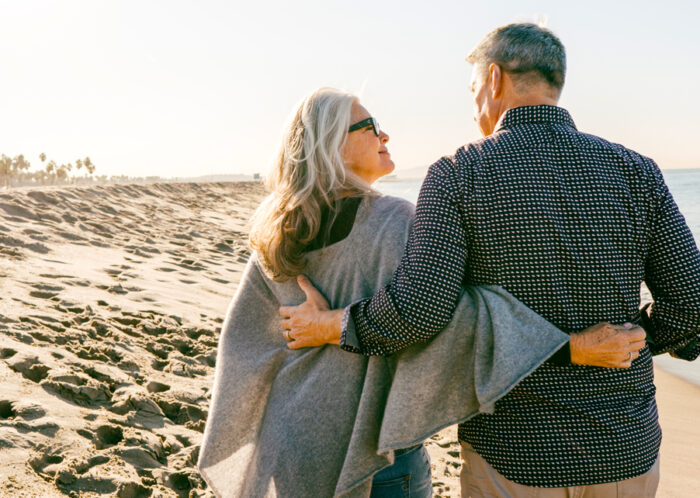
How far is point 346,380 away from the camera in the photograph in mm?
1766

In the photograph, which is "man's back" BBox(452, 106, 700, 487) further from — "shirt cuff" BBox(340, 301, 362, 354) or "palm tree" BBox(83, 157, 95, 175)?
"palm tree" BBox(83, 157, 95, 175)

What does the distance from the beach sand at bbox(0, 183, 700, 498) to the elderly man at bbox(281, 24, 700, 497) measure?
162cm

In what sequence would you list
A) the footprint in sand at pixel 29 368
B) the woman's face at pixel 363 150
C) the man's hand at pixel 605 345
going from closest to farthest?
the man's hand at pixel 605 345
the woman's face at pixel 363 150
the footprint in sand at pixel 29 368

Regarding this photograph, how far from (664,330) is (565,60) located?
0.85 metres

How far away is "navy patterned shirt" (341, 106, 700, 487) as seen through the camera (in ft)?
5.18

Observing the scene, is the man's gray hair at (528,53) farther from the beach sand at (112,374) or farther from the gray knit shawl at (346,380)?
the beach sand at (112,374)

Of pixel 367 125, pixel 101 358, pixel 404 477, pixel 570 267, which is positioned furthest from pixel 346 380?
pixel 101 358

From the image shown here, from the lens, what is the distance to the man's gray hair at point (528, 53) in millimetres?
1714

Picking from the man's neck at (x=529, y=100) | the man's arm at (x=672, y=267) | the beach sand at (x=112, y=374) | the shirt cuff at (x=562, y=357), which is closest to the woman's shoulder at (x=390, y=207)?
the man's neck at (x=529, y=100)

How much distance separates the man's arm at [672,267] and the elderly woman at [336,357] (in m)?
0.42

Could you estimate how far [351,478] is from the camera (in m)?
1.71

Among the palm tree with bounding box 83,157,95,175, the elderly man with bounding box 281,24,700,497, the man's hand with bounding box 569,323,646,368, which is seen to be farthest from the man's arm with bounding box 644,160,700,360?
the palm tree with bounding box 83,157,95,175

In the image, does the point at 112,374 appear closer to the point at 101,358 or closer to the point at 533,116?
the point at 101,358

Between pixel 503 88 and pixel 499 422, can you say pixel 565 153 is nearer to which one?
pixel 503 88
